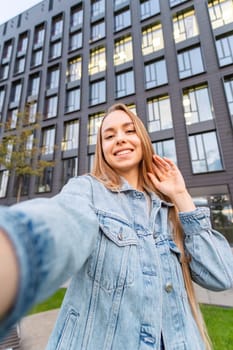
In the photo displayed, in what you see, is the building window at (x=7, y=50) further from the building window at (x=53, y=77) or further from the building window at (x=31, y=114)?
the building window at (x=31, y=114)

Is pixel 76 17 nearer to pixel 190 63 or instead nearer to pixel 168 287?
pixel 190 63

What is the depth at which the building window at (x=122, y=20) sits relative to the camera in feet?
48.7

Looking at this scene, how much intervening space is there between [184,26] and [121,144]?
52.2 ft

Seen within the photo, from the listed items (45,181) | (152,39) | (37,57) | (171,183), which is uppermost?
(37,57)

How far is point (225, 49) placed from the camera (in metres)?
11.3

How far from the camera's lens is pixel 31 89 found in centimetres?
1745

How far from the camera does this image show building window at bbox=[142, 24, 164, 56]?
1330 centimetres

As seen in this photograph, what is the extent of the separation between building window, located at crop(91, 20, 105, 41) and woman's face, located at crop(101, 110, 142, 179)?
708 inches

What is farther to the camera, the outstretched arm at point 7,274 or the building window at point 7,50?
the building window at point 7,50

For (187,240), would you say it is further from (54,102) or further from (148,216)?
(54,102)

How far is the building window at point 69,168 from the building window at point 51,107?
4647 millimetres

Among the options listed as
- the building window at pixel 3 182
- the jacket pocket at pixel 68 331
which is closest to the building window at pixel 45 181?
the building window at pixel 3 182

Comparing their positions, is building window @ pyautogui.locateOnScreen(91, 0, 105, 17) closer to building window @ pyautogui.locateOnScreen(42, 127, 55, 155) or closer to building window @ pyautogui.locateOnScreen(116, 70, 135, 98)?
building window @ pyautogui.locateOnScreen(116, 70, 135, 98)

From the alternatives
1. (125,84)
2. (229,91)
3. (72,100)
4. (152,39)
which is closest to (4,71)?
(72,100)
